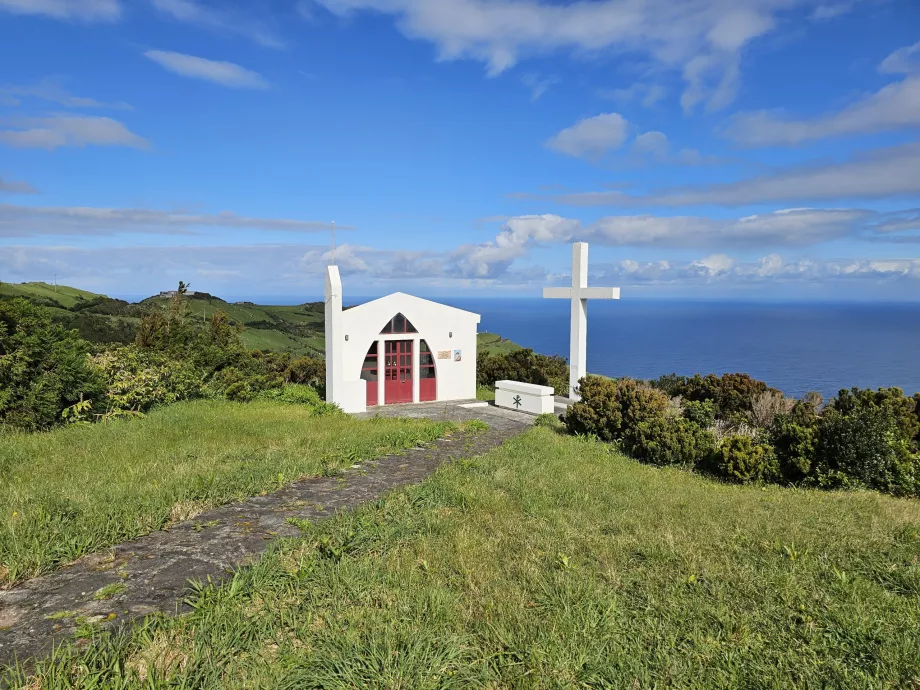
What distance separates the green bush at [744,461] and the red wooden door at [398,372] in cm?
867

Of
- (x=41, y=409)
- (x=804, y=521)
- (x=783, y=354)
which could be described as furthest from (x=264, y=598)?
(x=783, y=354)

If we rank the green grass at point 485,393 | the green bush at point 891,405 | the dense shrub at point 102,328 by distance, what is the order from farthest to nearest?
1. the dense shrub at point 102,328
2. the green grass at point 485,393
3. the green bush at point 891,405

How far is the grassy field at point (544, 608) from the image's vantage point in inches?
128

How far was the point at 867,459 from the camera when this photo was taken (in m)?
8.72

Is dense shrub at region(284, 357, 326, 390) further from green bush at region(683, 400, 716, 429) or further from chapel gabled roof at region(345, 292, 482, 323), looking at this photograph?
green bush at region(683, 400, 716, 429)

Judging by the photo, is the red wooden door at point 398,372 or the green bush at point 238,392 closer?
the green bush at point 238,392

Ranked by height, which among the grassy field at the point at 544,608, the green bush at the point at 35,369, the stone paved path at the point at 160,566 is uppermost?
the green bush at the point at 35,369

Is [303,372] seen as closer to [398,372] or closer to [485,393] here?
[398,372]

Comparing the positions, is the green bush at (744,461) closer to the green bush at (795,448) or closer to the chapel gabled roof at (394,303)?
the green bush at (795,448)

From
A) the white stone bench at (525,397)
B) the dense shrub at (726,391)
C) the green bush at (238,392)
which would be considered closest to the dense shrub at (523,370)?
the white stone bench at (525,397)

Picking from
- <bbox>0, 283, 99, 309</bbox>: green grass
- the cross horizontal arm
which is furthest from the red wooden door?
<bbox>0, 283, 99, 309</bbox>: green grass

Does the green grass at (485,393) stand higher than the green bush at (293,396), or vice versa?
the green bush at (293,396)

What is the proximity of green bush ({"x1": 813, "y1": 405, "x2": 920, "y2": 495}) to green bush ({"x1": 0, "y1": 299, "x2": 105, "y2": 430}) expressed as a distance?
12.4 metres

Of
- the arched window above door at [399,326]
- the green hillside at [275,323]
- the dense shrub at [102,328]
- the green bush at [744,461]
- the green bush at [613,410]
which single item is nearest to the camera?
the green bush at [744,461]
